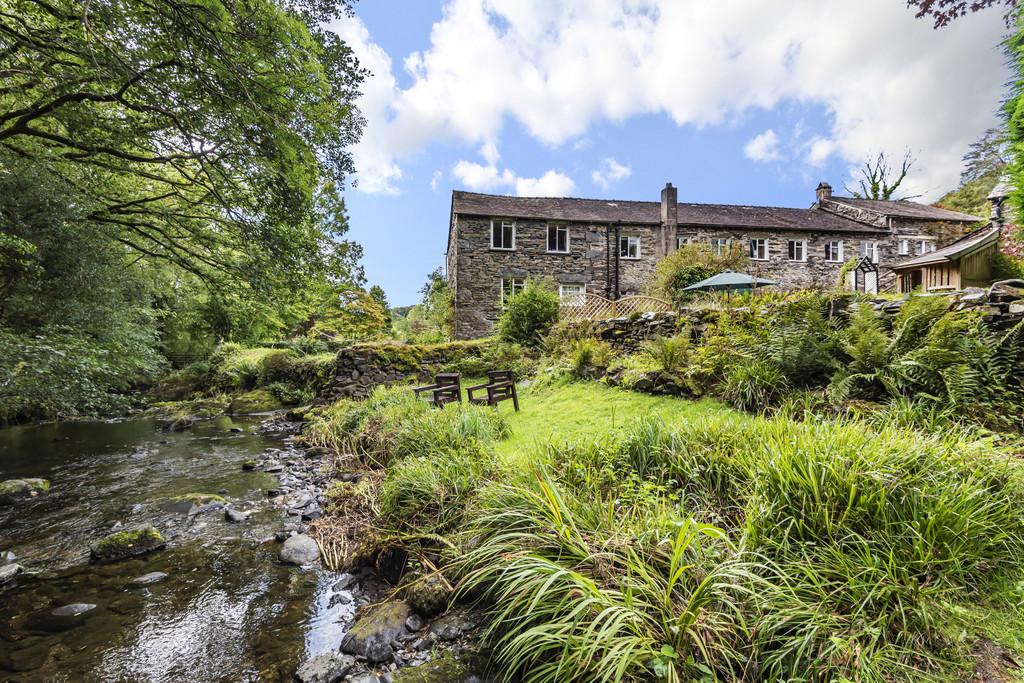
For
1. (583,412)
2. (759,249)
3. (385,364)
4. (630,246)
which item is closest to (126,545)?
(583,412)

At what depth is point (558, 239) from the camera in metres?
22.4

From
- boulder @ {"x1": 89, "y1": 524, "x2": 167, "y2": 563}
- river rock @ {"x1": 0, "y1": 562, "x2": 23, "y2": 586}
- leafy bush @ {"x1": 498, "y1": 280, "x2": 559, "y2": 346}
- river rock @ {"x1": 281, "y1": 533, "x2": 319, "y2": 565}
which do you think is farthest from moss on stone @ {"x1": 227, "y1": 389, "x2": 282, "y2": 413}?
river rock @ {"x1": 281, "y1": 533, "x2": 319, "y2": 565}

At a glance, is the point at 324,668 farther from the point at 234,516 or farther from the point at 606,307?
the point at 606,307

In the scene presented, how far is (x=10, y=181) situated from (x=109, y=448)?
6.77 meters

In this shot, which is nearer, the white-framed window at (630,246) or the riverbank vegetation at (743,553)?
the riverbank vegetation at (743,553)

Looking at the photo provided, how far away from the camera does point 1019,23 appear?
301 inches

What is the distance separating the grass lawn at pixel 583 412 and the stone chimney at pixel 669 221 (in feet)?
53.1

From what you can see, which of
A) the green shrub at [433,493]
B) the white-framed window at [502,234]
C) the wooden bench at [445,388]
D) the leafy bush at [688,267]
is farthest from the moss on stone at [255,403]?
the leafy bush at [688,267]

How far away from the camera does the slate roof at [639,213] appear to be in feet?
72.6

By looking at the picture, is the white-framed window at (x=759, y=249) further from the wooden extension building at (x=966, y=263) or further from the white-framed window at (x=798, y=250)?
the wooden extension building at (x=966, y=263)

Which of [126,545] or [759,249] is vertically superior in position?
[759,249]

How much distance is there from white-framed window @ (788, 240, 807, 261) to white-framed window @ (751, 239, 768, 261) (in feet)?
5.71

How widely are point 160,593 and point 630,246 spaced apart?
23.0 meters

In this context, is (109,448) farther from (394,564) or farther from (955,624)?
(955,624)
